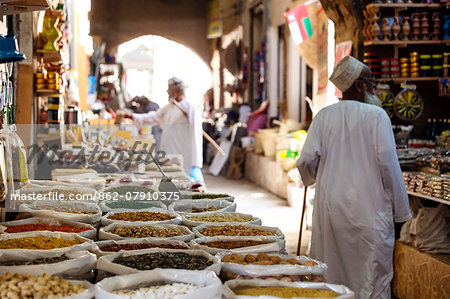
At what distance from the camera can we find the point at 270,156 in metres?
10.9

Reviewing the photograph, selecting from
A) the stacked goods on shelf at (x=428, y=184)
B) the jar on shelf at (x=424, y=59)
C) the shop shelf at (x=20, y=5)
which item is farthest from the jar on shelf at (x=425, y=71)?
the shop shelf at (x=20, y=5)

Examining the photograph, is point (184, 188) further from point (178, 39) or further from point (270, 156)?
point (178, 39)

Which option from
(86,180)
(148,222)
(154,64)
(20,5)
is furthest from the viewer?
(154,64)

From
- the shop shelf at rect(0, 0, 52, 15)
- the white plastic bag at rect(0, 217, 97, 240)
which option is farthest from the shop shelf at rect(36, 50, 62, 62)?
the white plastic bag at rect(0, 217, 97, 240)

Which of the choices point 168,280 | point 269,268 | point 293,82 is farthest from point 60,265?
point 293,82

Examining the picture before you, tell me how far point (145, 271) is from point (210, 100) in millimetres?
17364

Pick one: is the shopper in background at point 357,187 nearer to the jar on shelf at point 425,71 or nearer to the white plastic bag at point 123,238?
the white plastic bag at point 123,238

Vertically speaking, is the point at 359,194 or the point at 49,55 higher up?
the point at 49,55

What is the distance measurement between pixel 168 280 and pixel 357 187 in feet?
5.46

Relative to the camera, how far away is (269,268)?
225 centimetres

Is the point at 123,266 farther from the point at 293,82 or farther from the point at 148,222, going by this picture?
the point at 293,82

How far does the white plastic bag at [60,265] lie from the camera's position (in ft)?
7.16

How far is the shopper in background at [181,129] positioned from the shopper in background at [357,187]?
3.30m

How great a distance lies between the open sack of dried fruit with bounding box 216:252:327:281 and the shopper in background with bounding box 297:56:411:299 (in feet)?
3.73
